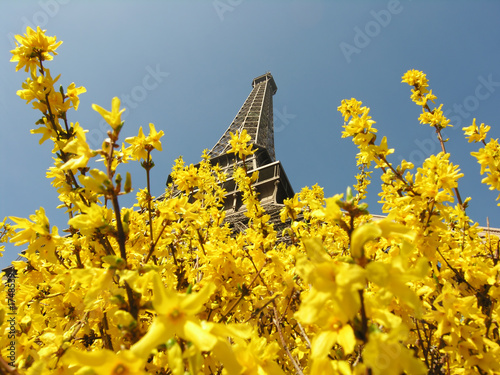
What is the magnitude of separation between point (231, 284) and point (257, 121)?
124ft

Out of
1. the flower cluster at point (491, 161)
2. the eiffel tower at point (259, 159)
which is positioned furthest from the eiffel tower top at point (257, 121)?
the flower cluster at point (491, 161)

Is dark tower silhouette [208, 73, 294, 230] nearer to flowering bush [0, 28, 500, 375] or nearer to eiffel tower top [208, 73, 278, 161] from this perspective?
eiffel tower top [208, 73, 278, 161]

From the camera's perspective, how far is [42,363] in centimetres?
96

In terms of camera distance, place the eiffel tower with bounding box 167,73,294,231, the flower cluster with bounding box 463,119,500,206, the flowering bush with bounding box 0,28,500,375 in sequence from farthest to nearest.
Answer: the eiffel tower with bounding box 167,73,294,231, the flower cluster with bounding box 463,119,500,206, the flowering bush with bounding box 0,28,500,375

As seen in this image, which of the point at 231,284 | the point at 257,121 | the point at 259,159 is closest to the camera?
the point at 231,284

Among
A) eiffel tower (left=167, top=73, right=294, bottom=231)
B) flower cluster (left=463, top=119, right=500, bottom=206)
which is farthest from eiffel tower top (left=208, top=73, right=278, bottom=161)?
flower cluster (left=463, top=119, right=500, bottom=206)

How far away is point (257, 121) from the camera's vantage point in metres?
38.5

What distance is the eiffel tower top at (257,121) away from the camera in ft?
112

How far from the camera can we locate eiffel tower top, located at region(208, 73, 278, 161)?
112 feet

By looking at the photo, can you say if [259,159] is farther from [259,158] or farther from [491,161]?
[491,161]

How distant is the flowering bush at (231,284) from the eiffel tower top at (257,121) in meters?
29.4

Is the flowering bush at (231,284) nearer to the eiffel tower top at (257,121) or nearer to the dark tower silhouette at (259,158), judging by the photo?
the dark tower silhouette at (259,158)

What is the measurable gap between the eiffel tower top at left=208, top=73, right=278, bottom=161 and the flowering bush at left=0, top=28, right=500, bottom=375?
1159 inches

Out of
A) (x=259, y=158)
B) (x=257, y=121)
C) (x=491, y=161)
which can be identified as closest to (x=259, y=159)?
(x=259, y=158)
